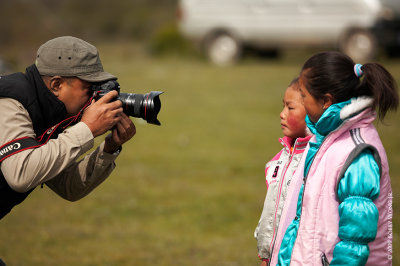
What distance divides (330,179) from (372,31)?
12.1 m

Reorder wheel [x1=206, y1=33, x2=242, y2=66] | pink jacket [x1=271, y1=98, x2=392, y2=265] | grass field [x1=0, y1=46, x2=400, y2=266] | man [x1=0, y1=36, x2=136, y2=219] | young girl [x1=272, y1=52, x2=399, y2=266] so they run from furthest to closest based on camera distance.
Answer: wheel [x1=206, y1=33, x2=242, y2=66]
grass field [x1=0, y1=46, x2=400, y2=266]
man [x1=0, y1=36, x2=136, y2=219]
pink jacket [x1=271, y1=98, x2=392, y2=265]
young girl [x1=272, y1=52, x2=399, y2=266]

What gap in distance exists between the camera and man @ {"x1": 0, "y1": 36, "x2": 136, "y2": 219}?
9.13ft

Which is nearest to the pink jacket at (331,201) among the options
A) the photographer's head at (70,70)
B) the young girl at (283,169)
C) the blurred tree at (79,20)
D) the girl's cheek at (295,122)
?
the young girl at (283,169)

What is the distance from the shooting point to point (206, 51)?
1614 cm

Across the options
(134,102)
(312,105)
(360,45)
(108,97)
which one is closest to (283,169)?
(312,105)

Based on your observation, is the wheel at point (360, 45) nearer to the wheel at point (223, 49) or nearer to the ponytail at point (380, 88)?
the wheel at point (223, 49)

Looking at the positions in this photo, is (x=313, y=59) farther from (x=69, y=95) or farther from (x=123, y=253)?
(x=123, y=253)

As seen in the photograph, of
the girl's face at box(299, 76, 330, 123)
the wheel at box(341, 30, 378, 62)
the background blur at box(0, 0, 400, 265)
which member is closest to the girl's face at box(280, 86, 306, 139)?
the girl's face at box(299, 76, 330, 123)

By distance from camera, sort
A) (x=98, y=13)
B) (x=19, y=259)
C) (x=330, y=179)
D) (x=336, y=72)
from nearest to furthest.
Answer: (x=330, y=179) → (x=336, y=72) → (x=19, y=259) → (x=98, y=13)

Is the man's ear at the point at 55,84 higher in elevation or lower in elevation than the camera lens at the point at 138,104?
lower

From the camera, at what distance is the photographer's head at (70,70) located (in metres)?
3.03

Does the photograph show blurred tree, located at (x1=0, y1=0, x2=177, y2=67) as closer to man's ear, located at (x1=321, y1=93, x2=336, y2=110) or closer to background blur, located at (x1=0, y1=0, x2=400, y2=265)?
background blur, located at (x1=0, y1=0, x2=400, y2=265)

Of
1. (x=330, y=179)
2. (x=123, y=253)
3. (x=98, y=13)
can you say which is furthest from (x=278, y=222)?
(x=98, y=13)

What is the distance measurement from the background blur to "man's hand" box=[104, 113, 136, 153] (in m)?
1.54
